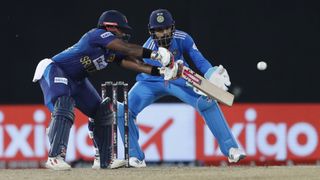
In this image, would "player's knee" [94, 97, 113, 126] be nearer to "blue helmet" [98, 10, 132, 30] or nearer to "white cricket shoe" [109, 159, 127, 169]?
"white cricket shoe" [109, 159, 127, 169]

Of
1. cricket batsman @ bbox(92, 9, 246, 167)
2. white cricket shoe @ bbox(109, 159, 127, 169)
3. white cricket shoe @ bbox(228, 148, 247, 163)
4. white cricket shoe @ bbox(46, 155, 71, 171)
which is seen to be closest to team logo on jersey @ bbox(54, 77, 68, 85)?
white cricket shoe @ bbox(46, 155, 71, 171)

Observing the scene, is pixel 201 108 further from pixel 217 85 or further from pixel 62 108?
pixel 62 108

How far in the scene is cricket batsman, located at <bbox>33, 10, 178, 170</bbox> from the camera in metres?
8.53

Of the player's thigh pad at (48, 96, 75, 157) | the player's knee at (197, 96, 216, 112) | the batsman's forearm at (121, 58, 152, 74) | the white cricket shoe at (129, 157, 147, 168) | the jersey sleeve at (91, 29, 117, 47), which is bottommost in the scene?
the white cricket shoe at (129, 157, 147, 168)

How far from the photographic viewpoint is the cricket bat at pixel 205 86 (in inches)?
342

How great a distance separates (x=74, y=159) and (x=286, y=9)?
8.75ft

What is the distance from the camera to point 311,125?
1144cm

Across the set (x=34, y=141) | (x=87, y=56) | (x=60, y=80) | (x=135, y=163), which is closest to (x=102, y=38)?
(x=87, y=56)

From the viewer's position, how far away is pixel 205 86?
28.8 feet

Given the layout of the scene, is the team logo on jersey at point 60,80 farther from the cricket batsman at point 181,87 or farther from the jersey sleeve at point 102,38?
the cricket batsman at point 181,87

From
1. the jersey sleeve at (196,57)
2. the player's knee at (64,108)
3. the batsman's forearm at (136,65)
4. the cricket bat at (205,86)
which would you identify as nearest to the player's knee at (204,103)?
the jersey sleeve at (196,57)

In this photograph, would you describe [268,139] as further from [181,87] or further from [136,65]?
[136,65]

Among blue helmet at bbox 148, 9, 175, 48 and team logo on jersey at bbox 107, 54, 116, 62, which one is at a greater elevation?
blue helmet at bbox 148, 9, 175, 48

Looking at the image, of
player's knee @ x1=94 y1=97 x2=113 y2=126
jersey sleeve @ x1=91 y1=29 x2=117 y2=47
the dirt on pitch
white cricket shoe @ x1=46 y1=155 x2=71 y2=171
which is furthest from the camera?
player's knee @ x1=94 y1=97 x2=113 y2=126
